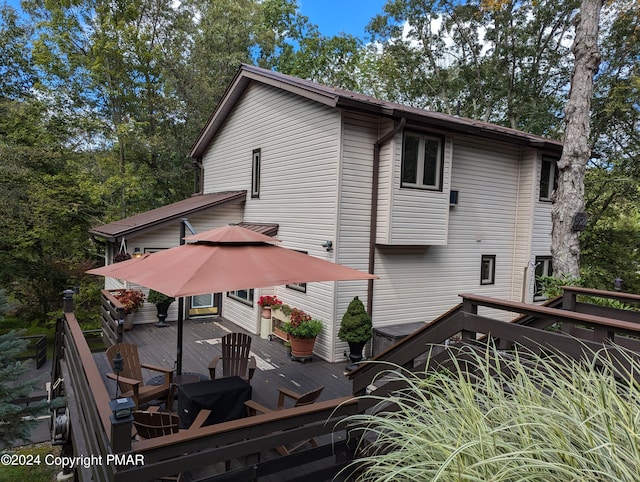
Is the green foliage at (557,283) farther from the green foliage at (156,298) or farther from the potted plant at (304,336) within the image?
the green foliage at (156,298)

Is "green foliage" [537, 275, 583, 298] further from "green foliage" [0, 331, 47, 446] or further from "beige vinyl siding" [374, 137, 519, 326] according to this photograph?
"green foliage" [0, 331, 47, 446]

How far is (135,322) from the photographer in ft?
34.6

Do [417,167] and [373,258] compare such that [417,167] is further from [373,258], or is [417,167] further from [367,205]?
[373,258]

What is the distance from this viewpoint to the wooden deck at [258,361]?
6.37m

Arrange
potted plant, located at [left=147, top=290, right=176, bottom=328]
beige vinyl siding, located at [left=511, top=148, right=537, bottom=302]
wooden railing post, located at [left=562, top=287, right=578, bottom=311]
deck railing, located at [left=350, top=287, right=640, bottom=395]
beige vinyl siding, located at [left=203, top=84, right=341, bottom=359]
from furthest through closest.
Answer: potted plant, located at [left=147, top=290, right=176, bottom=328] → beige vinyl siding, located at [left=511, top=148, right=537, bottom=302] → beige vinyl siding, located at [left=203, top=84, right=341, bottom=359] → wooden railing post, located at [left=562, top=287, right=578, bottom=311] → deck railing, located at [left=350, top=287, right=640, bottom=395]

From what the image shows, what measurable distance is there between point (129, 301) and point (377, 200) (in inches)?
278

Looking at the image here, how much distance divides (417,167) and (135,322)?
854 centimetres

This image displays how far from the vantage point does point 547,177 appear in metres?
10.6

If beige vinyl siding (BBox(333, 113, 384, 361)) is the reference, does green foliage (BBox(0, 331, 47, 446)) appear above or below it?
below

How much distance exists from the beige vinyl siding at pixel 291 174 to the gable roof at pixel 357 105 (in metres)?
0.32

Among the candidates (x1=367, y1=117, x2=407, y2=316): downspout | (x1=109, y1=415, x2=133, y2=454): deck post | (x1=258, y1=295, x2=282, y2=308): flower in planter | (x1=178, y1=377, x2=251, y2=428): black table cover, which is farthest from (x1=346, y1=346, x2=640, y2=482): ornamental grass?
(x1=258, y1=295, x2=282, y2=308): flower in planter

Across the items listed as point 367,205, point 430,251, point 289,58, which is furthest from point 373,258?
point 289,58

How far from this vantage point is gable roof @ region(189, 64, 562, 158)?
7266mm

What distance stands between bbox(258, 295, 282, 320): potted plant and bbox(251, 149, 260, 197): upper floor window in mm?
3058
